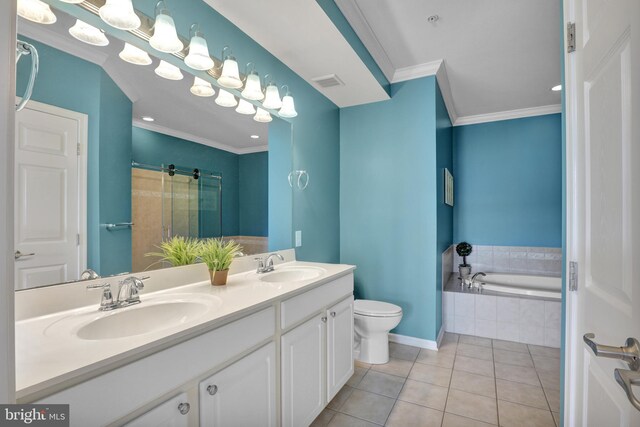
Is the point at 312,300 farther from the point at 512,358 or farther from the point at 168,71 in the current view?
the point at 512,358

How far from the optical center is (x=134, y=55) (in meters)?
1.35

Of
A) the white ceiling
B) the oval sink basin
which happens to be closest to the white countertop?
the oval sink basin

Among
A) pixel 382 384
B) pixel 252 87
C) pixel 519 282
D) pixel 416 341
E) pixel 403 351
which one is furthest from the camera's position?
pixel 519 282

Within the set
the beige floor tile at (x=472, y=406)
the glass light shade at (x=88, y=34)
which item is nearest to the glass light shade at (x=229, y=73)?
the glass light shade at (x=88, y=34)

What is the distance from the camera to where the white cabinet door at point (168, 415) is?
0.82 m

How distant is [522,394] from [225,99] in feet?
9.09

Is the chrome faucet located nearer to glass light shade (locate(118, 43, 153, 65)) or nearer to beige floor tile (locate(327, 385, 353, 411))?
beige floor tile (locate(327, 385, 353, 411))

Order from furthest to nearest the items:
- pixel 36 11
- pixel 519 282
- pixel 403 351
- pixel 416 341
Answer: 1. pixel 519 282
2. pixel 416 341
3. pixel 403 351
4. pixel 36 11

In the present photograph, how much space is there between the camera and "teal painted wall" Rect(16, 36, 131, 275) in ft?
3.48

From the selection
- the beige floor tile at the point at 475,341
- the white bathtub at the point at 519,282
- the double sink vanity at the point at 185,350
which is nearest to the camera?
the double sink vanity at the point at 185,350

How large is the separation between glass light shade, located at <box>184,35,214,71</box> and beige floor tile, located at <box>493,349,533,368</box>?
10.2 ft

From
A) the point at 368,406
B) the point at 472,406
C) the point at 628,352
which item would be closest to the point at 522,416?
the point at 472,406

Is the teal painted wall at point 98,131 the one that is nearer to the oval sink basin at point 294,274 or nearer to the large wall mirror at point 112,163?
the large wall mirror at point 112,163

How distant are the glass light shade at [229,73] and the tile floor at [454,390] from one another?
2.03m
